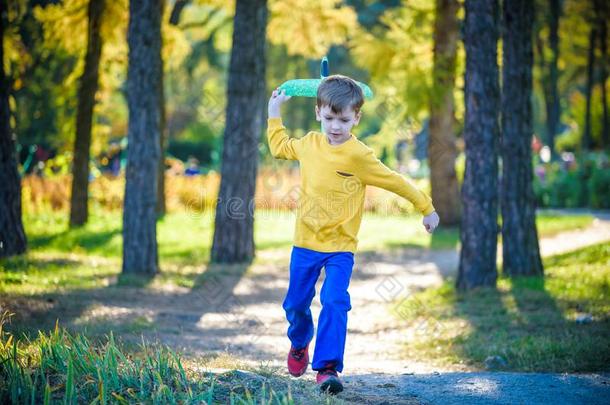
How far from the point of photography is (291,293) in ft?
17.2

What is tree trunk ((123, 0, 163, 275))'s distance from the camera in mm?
10414

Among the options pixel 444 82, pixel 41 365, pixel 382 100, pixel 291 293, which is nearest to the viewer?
pixel 41 365

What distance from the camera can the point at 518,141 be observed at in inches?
425

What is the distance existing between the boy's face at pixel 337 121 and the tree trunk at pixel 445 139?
13.7 metres

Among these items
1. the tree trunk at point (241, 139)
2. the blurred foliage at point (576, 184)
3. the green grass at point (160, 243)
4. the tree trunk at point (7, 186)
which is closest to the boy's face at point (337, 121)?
the green grass at point (160, 243)

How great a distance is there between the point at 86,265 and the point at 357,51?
1081 centimetres

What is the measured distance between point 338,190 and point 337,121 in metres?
0.45

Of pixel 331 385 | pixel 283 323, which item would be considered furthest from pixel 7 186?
pixel 331 385

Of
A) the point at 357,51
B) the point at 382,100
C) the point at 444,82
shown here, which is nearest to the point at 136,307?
the point at 444,82

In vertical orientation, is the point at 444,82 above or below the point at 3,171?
above

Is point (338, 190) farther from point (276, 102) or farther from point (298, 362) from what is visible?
point (298, 362)

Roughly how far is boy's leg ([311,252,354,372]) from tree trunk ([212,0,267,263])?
7621 millimetres

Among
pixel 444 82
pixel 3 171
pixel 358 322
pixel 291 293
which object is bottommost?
pixel 358 322

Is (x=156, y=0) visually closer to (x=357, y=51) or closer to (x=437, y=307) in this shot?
(x=437, y=307)
